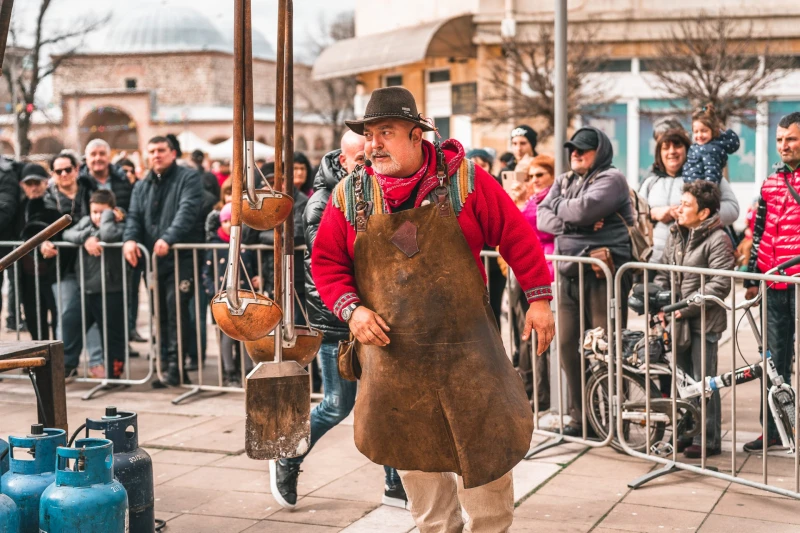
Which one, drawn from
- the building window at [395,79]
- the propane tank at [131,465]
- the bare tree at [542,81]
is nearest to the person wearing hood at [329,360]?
the propane tank at [131,465]

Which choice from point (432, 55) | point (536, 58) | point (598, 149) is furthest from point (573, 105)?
point (598, 149)

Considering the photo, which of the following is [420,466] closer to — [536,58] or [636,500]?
[636,500]

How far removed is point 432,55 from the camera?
80.6ft

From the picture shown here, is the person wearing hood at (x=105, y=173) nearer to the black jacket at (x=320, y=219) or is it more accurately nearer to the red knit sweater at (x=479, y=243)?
the black jacket at (x=320, y=219)

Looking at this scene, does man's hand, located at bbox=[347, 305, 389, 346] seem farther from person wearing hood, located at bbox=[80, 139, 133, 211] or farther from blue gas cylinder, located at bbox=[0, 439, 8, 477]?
person wearing hood, located at bbox=[80, 139, 133, 211]

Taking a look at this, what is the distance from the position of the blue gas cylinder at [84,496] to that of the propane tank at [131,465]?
47cm

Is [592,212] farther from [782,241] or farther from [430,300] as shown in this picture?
[430,300]

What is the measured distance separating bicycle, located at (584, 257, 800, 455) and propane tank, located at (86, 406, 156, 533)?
2924 millimetres

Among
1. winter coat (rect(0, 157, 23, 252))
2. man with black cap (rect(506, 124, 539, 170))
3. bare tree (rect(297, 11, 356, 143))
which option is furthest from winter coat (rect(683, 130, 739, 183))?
bare tree (rect(297, 11, 356, 143))

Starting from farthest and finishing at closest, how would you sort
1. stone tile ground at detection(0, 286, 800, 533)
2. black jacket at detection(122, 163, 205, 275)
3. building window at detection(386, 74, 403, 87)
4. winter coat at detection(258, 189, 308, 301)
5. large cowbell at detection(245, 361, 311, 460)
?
building window at detection(386, 74, 403, 87) → black jacket at detection(122, 163, 205, 275) → winter coat at detection(258, 189, 308, 301) → stone tile ground at detection(0, 286, 800, 533) → large cowbell at detection(245, 361, 311, 460)

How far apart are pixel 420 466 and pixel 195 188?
207 inches

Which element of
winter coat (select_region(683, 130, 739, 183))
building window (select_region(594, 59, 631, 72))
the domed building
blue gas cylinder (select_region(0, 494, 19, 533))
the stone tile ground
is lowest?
the stone tile ground

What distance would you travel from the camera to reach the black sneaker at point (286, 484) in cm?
564

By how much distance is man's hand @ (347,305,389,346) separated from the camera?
4.20m
